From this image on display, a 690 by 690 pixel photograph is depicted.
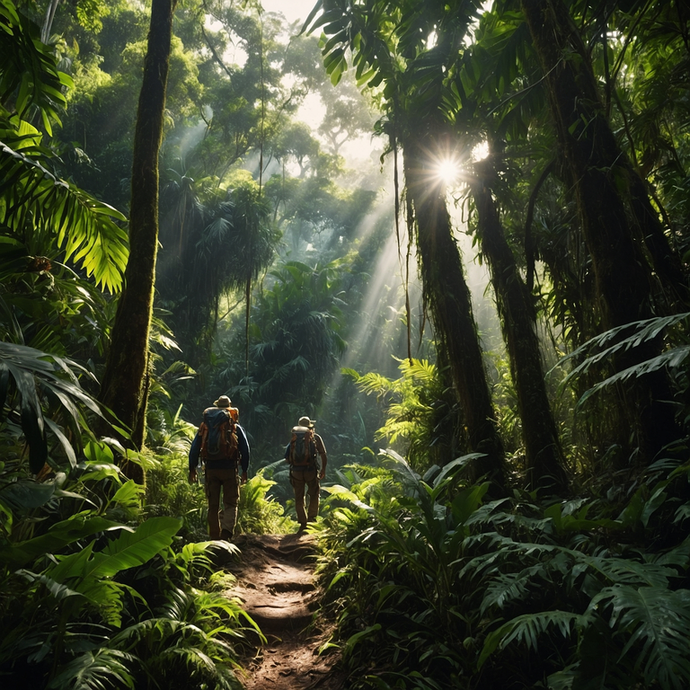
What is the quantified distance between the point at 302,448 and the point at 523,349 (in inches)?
127

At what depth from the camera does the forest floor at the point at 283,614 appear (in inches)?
127

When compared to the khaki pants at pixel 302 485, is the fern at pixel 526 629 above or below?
below

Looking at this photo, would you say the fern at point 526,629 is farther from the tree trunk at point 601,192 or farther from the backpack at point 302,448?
the backpack at point 302,448

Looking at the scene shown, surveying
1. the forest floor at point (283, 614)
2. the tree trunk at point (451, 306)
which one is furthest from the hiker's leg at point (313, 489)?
the tree trunk at point (451, 306)

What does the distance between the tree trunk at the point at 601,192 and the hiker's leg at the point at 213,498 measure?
393 centimetres

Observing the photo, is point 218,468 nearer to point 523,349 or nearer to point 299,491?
point 299,491

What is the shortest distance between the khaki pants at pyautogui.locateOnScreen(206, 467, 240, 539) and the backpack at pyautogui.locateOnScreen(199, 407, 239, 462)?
0.15m

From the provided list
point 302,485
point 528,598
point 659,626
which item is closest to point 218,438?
point 302,485

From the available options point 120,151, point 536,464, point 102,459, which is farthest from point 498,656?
point 120,151

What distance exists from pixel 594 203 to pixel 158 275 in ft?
43.9

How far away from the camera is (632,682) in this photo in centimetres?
179

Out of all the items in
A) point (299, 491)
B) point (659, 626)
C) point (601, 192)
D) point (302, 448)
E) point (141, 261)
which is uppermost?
point (141, 261)

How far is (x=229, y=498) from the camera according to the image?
534cm

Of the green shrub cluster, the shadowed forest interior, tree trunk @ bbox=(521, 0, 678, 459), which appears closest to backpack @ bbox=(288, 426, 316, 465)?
the shadowed forest interior
